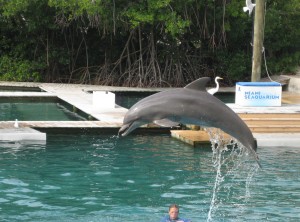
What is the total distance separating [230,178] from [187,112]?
22.4 ft

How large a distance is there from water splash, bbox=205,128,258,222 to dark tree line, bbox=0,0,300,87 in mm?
11070

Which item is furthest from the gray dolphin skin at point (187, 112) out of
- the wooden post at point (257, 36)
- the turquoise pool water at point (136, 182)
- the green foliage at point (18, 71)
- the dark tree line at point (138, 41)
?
the green foliage at point (18, 71)

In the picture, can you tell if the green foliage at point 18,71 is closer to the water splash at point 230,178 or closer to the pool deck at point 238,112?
the pool deck at point 238,112

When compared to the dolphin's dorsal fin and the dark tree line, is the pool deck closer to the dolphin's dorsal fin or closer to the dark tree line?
the dark tree line

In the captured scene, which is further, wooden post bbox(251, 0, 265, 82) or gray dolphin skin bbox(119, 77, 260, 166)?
wooden post bbox(251, 0, 265, 82)

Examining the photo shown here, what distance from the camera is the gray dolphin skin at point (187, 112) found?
22.1 ft

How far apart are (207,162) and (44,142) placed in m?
3.71

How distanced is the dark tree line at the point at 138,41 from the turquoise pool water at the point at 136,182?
10.3m

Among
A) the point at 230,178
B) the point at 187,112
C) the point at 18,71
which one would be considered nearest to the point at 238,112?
the point at 230,178

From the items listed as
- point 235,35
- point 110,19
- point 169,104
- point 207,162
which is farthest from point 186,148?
point 235,35

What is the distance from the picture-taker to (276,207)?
11.5 metres

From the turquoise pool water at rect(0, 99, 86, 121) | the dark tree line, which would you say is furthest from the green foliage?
the turquoise pool water at rect(0, 99, 86, 121)

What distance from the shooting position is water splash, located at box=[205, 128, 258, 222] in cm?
1178

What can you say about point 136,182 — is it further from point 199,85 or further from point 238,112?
point 199,85
